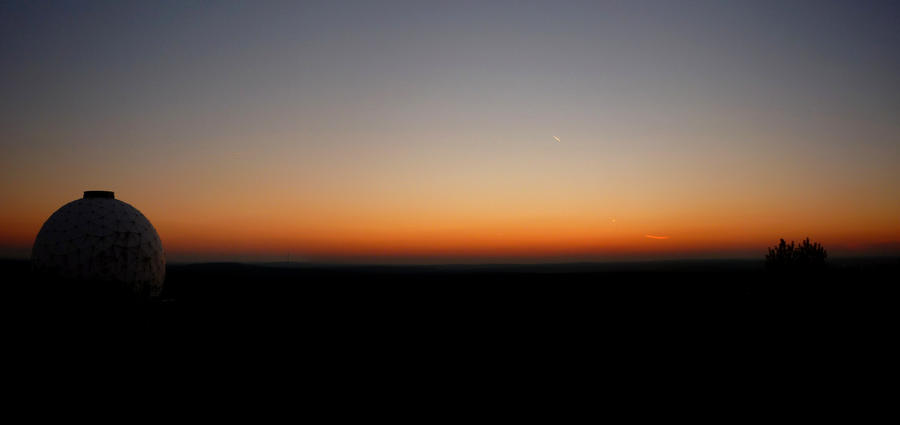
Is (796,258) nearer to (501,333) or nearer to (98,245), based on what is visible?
(501,333)

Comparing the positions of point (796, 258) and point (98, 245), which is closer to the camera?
point (98, 245)

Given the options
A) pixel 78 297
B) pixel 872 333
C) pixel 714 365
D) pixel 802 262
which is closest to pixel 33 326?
pixel 78 297

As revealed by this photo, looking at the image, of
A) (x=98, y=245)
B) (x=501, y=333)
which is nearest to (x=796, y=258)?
(x=501, y=333)

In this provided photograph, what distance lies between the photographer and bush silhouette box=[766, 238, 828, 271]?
21.6 meters

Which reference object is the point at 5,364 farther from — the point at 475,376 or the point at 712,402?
the point at 712,402

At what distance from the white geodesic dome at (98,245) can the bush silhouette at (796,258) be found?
25.0m

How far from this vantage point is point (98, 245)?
15.2m

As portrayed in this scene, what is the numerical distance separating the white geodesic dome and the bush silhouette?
25.0 metres

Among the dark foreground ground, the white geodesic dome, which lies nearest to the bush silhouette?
the dark foreground ground

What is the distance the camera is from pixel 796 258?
2195 cm

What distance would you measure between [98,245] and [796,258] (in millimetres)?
26765

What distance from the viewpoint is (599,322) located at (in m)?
18.8

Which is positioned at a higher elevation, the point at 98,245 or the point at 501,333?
the point at 98,245

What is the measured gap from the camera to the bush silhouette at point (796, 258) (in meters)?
21.6
